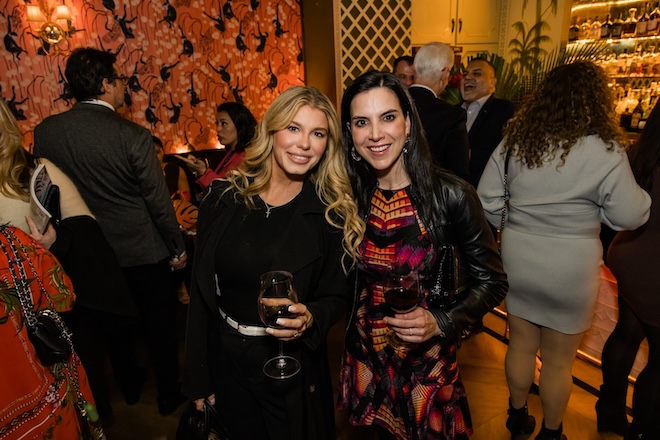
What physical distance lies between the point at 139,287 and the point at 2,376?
1.26 m

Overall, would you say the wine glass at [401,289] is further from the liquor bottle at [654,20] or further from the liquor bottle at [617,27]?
the liquor bottle at [617,27]

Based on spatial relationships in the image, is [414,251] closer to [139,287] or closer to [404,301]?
[404,301]

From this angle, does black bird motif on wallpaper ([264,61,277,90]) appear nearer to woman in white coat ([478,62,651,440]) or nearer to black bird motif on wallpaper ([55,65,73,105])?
black bird motif on wallpaper ([55,65,73,105])

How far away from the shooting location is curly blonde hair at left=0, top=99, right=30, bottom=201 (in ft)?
4.79

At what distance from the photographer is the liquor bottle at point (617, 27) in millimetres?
5039

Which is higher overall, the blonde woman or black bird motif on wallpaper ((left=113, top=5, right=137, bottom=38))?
black bird motif on wallpaper ((left=113, top=5, right=137, bottom=38))

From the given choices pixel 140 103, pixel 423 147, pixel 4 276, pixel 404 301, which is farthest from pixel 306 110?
pixel 140 103

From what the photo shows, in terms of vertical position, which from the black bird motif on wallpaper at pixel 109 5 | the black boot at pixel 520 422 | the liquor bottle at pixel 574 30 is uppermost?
the black bird motif on wallpaper at pixel 109 5

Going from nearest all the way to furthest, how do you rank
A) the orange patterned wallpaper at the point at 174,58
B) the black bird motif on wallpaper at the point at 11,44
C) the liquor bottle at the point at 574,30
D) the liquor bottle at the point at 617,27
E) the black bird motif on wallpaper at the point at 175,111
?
the black bird motif on wallpaper at the point at 11,44 → the orange patterned wallpaper at the point at 174,58 → the black bird motif on wallpaper at the point at 175,111 → the liquor bottle at the point at 617,27 → the liquor bottle at the point at 574,30

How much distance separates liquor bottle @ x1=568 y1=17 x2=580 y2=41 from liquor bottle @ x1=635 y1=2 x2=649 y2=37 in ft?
2.89

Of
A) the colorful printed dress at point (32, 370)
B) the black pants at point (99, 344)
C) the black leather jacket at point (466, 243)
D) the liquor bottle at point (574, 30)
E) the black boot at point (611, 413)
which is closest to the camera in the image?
the colorful printed dress at point (32, 370)

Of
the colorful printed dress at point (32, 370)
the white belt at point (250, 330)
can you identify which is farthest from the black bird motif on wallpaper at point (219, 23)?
the white belt at point (250, 330)

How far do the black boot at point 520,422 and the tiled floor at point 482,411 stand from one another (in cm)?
6

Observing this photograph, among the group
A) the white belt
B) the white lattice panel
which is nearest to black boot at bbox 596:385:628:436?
the white belt
